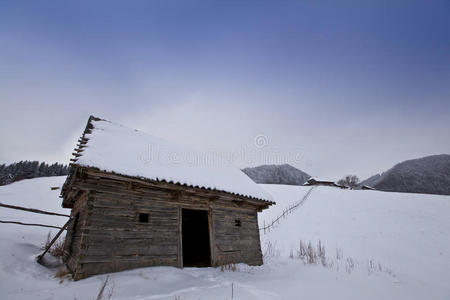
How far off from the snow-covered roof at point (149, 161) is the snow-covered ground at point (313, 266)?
8.89 feet

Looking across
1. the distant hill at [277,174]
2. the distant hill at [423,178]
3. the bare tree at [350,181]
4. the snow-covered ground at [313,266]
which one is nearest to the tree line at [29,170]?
the snow-covered ground at [313,266]

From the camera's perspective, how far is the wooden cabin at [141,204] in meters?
5.80

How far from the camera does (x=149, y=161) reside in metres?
7.62

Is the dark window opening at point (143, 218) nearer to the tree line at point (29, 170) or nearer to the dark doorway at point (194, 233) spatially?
the dark doorway at point (194, 233)

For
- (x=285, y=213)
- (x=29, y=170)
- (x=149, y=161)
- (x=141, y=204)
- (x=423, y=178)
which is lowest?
(x=285, y=213)

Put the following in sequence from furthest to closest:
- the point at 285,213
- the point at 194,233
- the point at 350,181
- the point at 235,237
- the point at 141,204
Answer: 1. the point at 350,181
2. the point at 285,213
3. the point at 194,233
4. the point at 235,237
5. the point at 141,204

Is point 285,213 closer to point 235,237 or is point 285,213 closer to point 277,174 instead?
point 235,237

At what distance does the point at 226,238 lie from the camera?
8.74 m

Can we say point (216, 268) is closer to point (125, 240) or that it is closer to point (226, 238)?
point (226, 238)

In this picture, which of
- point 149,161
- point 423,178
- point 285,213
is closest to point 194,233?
point 149,161

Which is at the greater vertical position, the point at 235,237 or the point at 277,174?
the point at 277,174

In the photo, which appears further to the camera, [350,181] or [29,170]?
[350,181]

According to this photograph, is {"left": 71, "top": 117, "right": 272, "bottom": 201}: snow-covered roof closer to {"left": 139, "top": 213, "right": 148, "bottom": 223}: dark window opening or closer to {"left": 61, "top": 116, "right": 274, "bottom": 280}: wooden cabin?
{"left": 61, "top": 116, "right": 274, "bottom": 280}: wooden cabin

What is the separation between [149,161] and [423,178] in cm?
9140
